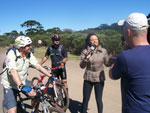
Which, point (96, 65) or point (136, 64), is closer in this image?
point (136, 64)

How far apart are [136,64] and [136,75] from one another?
114 millimetres

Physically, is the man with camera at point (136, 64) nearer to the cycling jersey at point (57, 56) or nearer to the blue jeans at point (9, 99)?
the blue jeans at point (9, 99)

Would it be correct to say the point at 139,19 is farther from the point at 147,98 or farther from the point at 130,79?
the point at 147,98

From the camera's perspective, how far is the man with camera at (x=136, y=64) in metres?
1.54

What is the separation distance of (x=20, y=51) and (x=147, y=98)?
2.23 meters

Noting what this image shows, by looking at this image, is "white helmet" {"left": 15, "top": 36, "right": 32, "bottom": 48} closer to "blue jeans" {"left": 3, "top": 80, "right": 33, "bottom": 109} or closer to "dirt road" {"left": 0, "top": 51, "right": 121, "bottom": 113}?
"blue jeans" {"left": 3, "top": 80, "right": 33, "bottom": 109}

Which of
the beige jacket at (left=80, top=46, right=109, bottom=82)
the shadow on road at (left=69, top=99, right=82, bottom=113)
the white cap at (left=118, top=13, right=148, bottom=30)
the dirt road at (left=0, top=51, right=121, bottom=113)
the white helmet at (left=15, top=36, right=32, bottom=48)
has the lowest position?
the shadow on road at (left=69, top=99, right=82, bottom=113)

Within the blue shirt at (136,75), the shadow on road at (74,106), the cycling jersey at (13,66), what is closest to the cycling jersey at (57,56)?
the shadow on road at (74,106)

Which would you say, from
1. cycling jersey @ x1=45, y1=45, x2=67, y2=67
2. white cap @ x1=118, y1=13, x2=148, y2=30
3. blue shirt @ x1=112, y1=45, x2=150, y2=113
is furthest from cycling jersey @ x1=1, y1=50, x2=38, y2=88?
white cap @ x1=118, y1=13, x2=148, y2=30

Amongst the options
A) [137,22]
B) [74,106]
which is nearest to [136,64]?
[137,22]

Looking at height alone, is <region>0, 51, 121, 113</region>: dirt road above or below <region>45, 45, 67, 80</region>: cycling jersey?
below

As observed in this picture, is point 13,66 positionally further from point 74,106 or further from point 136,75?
point 74,106

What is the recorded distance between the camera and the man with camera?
5.05 ft

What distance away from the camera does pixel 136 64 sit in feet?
5.05
